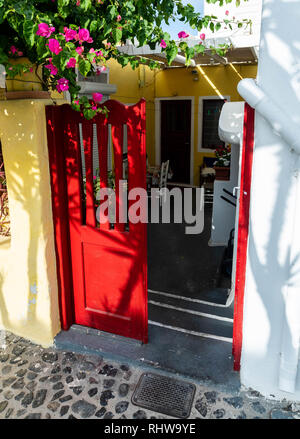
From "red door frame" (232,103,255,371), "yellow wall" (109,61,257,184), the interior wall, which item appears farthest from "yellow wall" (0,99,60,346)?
the interior wall

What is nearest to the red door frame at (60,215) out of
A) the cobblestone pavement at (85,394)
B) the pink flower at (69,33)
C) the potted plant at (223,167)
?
the cobblestone pavement at (85,394)

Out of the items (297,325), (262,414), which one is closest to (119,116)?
(297,325)

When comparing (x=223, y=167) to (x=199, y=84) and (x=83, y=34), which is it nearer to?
(x=83, y=34)

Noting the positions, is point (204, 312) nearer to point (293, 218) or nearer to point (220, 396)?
point (220, 396)

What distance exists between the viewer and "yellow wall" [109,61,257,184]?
10.7 metres

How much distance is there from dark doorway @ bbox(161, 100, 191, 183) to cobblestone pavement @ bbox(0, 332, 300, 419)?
29.9 ft

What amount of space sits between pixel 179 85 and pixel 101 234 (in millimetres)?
9045

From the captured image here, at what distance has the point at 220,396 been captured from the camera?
11.3ft

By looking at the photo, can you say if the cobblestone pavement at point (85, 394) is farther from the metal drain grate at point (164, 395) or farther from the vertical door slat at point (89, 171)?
the vertical door slat at point (89, 171)

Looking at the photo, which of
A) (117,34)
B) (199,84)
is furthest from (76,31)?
(199,84)

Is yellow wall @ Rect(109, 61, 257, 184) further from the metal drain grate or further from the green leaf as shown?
the metal drain grate

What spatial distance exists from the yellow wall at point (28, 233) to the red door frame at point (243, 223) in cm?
200

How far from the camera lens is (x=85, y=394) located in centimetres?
351

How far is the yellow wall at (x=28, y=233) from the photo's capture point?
12.2ft
